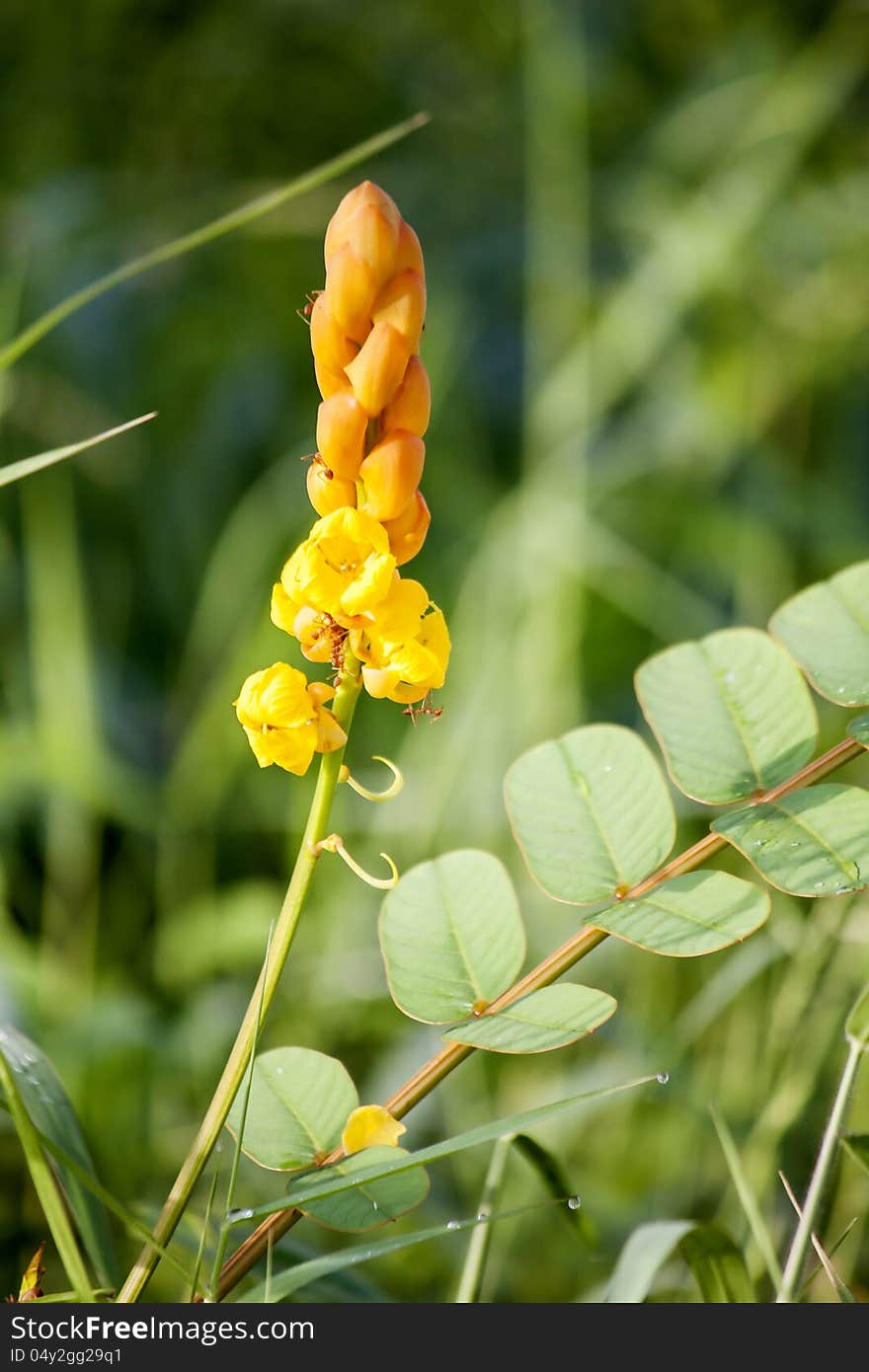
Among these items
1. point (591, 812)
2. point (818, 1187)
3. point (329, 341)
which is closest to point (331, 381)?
point (329, 341)

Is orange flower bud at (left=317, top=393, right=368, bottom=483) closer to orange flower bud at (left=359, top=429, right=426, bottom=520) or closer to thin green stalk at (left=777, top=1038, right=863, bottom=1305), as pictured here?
orange flower bud at (left=359, top=429, right=426, bottom=520)

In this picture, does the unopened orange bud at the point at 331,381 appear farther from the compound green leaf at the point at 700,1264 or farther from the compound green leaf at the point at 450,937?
the compound green leaf at the point at 700,1264

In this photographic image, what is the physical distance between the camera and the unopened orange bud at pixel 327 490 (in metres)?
0.35

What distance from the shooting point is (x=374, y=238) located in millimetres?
328

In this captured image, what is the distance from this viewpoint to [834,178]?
1.60m

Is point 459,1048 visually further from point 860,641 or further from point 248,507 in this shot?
point 248,507

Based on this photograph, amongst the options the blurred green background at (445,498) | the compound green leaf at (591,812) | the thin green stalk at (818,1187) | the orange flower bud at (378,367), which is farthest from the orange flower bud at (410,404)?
the blurred green background at (445,498)

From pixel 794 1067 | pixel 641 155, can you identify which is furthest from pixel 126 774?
pixel 641 155

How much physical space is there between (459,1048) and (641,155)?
163 centimetres

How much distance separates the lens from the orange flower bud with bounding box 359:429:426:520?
1.10 feet

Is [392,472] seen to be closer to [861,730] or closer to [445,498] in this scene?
[861,730]

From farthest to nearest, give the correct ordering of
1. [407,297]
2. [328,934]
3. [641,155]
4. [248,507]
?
[641,155] → [248,507] → [328,934] → [407,297]

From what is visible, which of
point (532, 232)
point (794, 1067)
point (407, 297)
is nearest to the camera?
point (407, 297)

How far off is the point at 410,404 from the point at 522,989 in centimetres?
18
